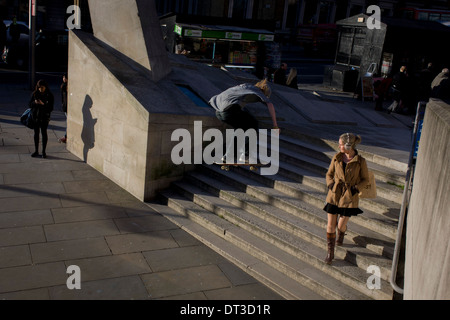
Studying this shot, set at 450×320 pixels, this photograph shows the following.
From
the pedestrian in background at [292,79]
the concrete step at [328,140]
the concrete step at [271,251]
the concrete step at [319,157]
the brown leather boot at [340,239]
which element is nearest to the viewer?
the concrete step at [271,251]

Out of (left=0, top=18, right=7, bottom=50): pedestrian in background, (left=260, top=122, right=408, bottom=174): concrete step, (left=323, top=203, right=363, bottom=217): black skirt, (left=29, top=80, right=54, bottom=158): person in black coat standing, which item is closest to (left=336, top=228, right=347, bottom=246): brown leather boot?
(left=323, top=203, right=363, bottom=217): black skirt

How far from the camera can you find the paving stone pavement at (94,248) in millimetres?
5980

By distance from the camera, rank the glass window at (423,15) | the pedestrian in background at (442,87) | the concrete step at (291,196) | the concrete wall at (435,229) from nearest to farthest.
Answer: the concrete wall at (435,229) < the concrete step at (291,196) < the pedestrian in background at (442,87) < the glass window at (423,15)

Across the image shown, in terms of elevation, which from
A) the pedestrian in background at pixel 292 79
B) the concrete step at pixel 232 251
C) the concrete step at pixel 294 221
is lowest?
the concrete step at pixel 232 251

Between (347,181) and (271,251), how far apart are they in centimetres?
155

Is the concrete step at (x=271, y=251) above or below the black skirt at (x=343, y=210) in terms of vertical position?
below

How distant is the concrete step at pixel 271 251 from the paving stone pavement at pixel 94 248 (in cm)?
40

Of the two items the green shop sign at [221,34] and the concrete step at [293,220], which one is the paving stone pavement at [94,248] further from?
the green shop sign at [221,34]

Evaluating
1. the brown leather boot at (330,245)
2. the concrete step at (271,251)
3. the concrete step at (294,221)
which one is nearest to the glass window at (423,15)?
the concrete step at (294,221)

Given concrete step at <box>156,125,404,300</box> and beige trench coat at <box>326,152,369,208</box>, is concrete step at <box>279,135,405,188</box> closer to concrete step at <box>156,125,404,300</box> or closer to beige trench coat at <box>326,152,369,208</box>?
concrete step at <box>156,125,404,300</box>

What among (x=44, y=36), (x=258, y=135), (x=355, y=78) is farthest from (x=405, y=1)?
(x=258, y=135)

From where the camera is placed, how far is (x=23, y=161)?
1029 cm

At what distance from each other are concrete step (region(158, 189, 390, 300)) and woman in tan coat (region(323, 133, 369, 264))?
0.52 m
